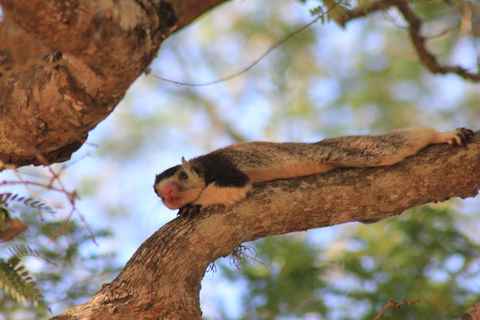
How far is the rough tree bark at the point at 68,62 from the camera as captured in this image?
3.18 metres

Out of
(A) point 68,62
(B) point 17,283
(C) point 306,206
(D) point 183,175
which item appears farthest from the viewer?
(D) point 183,175

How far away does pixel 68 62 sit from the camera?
12.0ft

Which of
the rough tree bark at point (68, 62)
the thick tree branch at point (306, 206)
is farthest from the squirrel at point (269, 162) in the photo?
the rough tree bark at point (68, 62)

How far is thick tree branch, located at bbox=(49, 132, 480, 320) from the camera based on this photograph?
14.7 ft

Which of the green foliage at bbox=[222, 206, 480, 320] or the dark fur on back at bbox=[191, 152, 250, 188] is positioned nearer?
the dark fur on back at bbox=[191, 152, 250, 188]

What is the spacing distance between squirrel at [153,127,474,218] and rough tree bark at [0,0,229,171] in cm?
169

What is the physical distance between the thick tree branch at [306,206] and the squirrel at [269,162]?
147mm

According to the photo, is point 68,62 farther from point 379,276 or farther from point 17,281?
point 379,276

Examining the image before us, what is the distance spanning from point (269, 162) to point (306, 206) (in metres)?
1.04

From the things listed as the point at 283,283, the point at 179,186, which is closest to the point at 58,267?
the point at 179,186

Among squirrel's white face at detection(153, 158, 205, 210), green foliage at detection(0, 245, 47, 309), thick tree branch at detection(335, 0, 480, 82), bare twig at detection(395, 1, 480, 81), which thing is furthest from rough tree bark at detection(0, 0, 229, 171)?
bare twig at detection(395, 1, 480, 81)

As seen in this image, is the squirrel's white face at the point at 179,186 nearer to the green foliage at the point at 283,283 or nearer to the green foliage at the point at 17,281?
the green foliage at the point at 283,283

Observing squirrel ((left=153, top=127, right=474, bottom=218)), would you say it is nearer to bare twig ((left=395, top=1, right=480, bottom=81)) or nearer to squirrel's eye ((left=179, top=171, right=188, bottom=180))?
squirrel's eye ((left=179, top=171, right=188, bottom=180))

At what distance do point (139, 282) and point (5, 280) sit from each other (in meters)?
1.29
